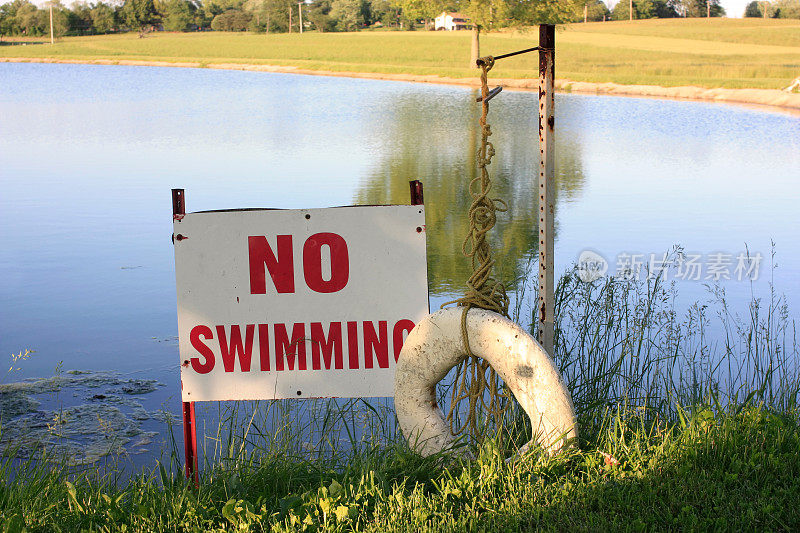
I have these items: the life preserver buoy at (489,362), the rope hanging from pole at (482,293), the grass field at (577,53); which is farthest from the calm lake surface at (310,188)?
the grass field at (577,53)

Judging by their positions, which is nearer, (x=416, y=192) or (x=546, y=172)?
(x=416, y=192)

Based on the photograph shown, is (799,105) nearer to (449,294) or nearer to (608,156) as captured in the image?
(608,156)

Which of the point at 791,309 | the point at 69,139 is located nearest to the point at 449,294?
the point at 791,309

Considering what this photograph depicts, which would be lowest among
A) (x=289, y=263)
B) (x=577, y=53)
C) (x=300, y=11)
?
(x=289, y=263)

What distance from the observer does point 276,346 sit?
343cm

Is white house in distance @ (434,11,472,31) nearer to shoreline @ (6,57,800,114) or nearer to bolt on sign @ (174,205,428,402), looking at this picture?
shoreline @ (6,57,800,114)

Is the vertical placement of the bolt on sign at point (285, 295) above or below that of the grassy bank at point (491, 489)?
above

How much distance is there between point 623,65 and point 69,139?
28.5m

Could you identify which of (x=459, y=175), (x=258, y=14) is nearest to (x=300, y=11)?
(x=258, y=14)

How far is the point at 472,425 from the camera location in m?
3.52

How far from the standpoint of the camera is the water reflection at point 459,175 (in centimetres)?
827

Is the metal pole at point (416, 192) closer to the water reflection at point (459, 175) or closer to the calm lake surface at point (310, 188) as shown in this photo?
the calm lake surface at point (310, 188)

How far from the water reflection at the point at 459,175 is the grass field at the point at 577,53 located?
11.0 metres

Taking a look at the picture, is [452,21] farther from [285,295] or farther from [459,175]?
[285,295]
